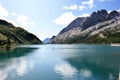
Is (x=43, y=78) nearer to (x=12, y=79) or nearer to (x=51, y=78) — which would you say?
(x=51, y=78)

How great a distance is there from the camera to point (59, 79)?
61938mm

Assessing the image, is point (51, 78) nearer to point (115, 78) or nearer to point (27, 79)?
point (27, 79)

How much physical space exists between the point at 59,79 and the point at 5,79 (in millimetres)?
16480

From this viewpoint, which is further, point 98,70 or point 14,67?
point 14,67

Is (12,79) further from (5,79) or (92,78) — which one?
(92,78)

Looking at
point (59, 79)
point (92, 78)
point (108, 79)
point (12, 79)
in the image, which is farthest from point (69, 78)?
point (12, 79)

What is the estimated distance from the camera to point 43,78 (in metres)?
63.8

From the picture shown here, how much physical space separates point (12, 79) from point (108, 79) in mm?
28872

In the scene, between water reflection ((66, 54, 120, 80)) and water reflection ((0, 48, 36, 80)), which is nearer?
water reflection ((66, 54, 120, 80))

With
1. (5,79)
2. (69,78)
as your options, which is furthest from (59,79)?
(5,79)

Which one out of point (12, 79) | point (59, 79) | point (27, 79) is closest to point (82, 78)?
point (59, 79)

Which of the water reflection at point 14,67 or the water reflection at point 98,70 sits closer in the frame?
the water reflection at point 98,70

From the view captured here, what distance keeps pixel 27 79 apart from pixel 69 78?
41.7ft

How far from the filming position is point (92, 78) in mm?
63438
